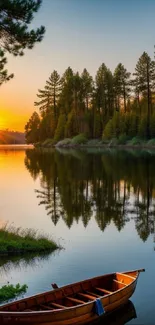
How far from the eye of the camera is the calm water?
16.8 meters

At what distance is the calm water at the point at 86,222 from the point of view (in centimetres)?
1680

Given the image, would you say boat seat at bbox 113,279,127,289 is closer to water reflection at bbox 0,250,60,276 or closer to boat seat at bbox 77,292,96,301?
boat seat at bbox 77,292,96,301

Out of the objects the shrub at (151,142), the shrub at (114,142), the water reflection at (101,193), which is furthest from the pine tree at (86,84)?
the water reflection at (101,193)

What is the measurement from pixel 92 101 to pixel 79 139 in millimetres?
18532

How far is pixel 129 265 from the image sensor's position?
18.6m

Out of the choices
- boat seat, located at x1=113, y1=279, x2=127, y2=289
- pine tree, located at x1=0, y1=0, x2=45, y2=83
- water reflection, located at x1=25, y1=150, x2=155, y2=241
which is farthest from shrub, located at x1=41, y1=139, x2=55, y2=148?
boat seat, located at x1=113, y1=279, x2=127, y2=289

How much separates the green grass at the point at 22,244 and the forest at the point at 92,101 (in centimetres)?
9234

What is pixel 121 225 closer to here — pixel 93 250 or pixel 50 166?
pixel 93 250

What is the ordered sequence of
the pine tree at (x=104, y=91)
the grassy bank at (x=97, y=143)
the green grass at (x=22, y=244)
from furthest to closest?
the pine tree at (x=104, y=91) → the grassy bank at (x=97, y=143) → the green grass at (x=22, y=244)

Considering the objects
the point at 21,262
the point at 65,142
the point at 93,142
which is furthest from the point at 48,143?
the point at 21,262

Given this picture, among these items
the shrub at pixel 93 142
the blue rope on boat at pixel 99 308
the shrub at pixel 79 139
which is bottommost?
the blue rope on boat at pixel 99 308

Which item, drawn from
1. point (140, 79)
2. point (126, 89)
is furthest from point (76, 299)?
point (126, 89)

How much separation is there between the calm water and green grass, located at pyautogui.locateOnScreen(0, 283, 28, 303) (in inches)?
16.5

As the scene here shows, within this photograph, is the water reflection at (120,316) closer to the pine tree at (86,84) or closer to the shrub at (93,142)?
the shrub at (93,142)
